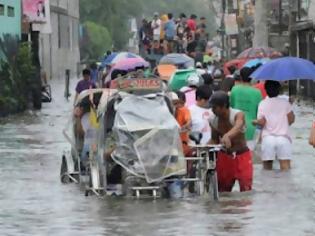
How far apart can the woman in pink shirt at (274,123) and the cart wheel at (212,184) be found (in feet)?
10.9

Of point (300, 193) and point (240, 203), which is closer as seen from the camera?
point (240, 203)

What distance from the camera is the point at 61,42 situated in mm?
71125

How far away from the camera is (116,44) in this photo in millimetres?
101000

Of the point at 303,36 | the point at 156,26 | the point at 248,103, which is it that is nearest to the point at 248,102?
the point at 248,103

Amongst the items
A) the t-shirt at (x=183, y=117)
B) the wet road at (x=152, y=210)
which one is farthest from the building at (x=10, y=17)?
the t-shirt at (x=183, y=117)

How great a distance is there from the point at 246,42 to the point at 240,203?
47411 mm

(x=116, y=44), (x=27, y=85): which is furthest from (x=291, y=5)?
(x=116, y=44)

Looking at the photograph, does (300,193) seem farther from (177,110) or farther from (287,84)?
(287,84)

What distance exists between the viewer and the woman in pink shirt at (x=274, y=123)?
17500 mm

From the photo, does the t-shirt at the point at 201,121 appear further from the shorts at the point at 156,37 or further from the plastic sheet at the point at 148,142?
the shorts at the point at 156,37

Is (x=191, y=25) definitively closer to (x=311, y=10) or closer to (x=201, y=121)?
(x=311, y=10)

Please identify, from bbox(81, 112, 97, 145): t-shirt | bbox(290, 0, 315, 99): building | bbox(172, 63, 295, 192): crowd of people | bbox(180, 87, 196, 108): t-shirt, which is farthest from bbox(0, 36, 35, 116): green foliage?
bbox(81, 112, 97, 145): t-shirt

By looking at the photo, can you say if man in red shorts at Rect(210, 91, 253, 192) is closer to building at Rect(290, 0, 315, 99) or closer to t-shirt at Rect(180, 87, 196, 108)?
t-shirt at Rect(180, 87, 196, 108)

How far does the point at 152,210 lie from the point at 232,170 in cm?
151
